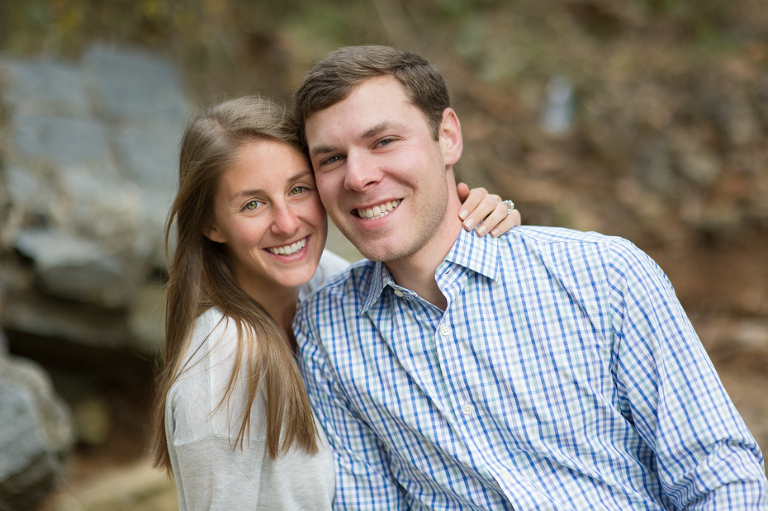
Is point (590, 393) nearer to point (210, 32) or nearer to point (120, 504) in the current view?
point (120, 504)

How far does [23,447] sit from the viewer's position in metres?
2.68

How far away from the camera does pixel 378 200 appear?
7.04ft

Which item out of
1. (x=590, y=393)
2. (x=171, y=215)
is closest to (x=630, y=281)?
(x=590, y=393)

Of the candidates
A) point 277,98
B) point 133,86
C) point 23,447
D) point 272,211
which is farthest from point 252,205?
point 133,86

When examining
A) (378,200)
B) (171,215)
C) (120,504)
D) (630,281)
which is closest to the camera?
(630,281)

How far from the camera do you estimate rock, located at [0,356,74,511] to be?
8.70 feet

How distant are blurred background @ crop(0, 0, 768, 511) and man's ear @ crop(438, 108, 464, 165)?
1.13 feet

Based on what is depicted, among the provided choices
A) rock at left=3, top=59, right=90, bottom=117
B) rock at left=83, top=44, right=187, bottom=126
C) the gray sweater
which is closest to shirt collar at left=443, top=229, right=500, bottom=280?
the gray sweater

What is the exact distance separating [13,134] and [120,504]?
2625 millimetres

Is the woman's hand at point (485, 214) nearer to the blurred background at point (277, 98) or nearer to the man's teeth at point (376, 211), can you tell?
the man's teeth at point (376, 211)

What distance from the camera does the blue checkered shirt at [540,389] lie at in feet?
6.24

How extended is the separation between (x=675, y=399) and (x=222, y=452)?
1.29 metres

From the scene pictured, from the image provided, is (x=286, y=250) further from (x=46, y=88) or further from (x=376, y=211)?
(x=46, y=88)

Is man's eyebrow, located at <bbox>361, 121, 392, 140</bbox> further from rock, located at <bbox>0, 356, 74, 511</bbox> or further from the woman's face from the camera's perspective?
rock, located at <bbox>0, 356, 74, 511</bbox>
